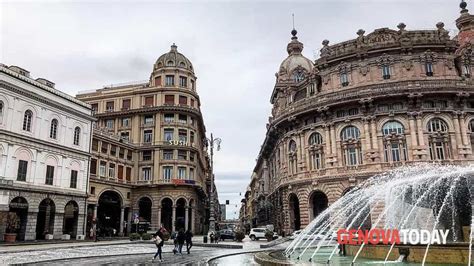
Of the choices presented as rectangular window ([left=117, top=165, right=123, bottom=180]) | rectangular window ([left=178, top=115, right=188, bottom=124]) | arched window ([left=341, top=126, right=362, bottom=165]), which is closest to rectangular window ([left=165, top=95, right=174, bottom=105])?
rectangular window ([left=178, top=115, right=188, bottom=124])

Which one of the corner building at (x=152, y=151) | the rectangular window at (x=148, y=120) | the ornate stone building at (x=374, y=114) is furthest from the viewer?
the rectangular window at (x=148, y=120)

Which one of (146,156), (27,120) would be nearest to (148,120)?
(146,156)

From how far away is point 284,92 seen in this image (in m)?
53.7

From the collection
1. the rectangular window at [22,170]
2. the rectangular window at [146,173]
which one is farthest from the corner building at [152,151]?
the rectangular window at [22,170]

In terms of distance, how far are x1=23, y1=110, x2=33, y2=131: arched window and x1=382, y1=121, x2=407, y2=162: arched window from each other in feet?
110

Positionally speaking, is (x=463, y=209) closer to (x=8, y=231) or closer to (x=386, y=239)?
(x=386, y=239)

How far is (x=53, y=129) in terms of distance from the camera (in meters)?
37.5

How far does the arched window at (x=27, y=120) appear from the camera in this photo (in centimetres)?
3425

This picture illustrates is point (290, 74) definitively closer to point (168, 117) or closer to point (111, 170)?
point (168, 117)

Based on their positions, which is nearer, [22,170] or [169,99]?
[22,170]

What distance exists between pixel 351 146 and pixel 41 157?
3003 centimetres

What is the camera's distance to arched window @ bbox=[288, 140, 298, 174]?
43400mm

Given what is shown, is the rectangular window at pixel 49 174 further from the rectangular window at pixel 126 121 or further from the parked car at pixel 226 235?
the rectangular window at pixel 126 121

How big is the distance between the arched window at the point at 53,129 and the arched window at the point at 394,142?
32.4 meters
